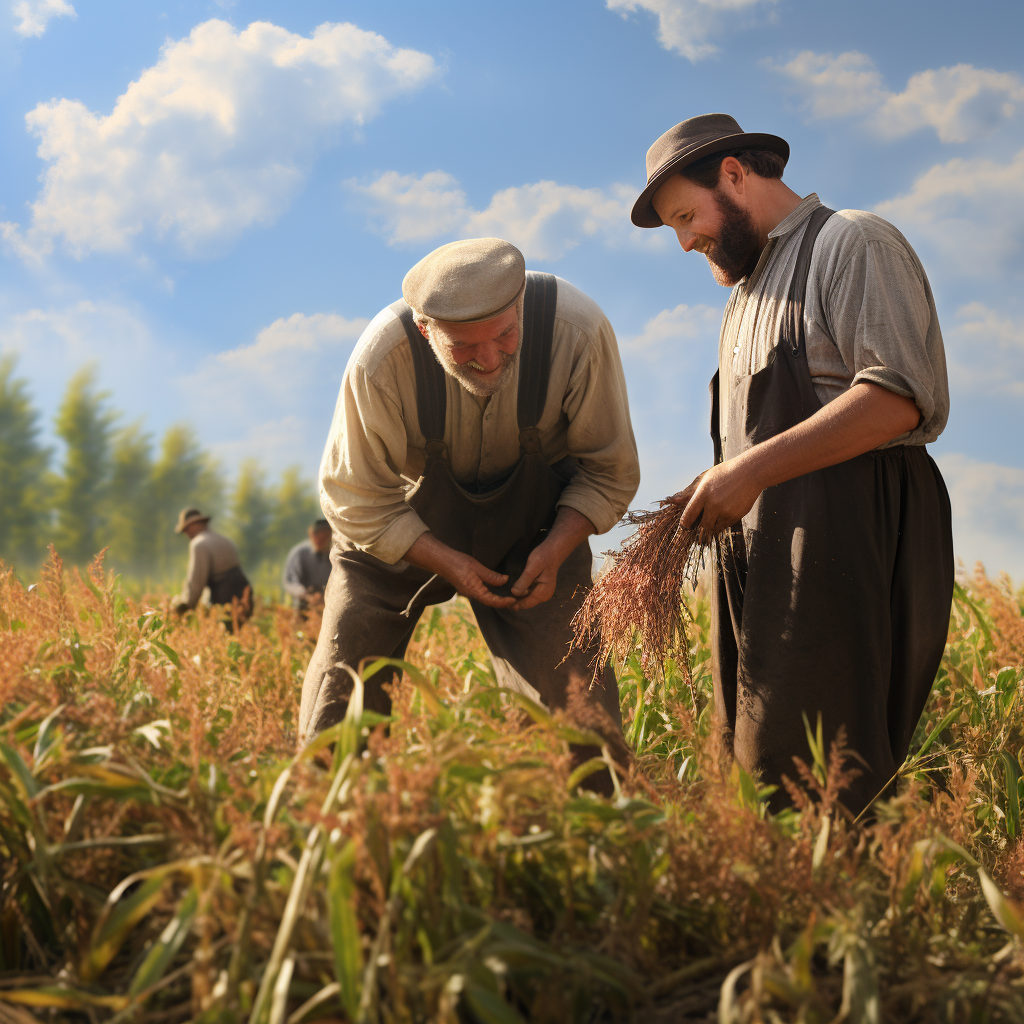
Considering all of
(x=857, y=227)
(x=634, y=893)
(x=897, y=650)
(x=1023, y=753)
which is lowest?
(x=1023, y=753)

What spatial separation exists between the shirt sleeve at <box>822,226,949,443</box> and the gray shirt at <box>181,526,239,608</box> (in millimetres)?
8744

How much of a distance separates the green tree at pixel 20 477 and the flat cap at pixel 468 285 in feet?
114

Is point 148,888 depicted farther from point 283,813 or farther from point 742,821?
point 742,821

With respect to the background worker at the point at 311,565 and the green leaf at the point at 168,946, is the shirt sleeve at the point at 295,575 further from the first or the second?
the green leaf at the point at 168,946

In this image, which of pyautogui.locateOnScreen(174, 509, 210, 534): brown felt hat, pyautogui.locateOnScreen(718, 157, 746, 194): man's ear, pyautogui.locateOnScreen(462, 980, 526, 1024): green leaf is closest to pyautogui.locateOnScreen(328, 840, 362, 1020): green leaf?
pyautogui.locateOnScreen(462, 980, 526, 1024): green leaf

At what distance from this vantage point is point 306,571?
36.7 feet

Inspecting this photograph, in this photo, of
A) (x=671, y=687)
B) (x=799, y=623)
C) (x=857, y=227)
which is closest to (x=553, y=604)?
(x=671, y=687)

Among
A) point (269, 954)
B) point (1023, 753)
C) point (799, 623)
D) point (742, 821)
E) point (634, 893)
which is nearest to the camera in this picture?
point (269, 954)

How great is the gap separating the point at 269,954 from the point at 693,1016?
476 mm

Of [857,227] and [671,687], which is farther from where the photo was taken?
[671,687]

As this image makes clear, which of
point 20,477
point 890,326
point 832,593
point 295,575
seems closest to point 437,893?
point 832,593

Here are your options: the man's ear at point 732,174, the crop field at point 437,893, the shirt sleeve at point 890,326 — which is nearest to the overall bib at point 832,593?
the shirt sleeve at point 890,326

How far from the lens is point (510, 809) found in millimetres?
1061

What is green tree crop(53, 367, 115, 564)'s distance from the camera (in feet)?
114
